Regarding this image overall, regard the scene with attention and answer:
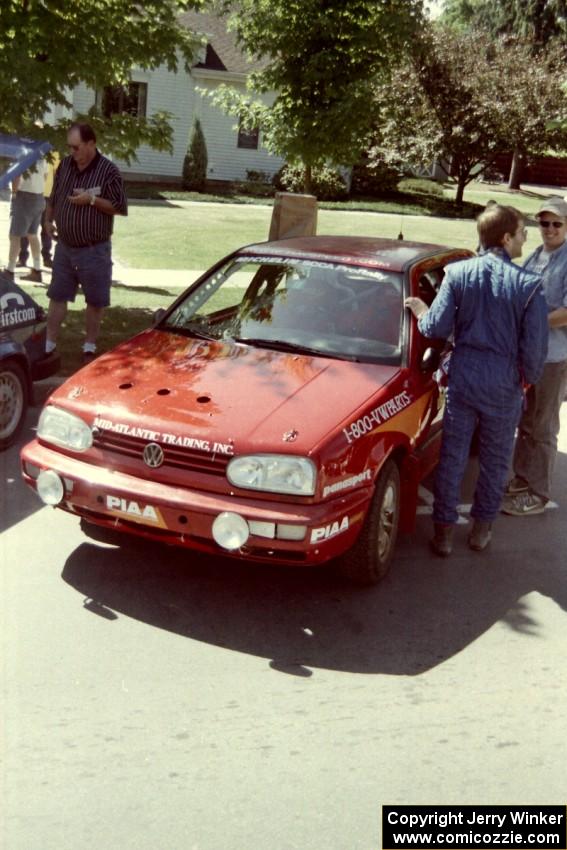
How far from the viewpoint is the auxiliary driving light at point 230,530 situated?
13.7 feet

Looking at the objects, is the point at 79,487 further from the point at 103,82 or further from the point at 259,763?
the point at 103,82

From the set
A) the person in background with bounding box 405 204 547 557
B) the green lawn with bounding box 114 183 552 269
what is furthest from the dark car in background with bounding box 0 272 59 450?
the green lawn with bounding box 114 183 552 269

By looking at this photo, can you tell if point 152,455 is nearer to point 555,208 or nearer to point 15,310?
point 15,310

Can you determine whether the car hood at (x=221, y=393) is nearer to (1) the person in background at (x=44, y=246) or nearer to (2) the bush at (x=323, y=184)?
(1) the person in background at (x=44, y=246)

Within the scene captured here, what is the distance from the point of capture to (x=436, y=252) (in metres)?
6.25

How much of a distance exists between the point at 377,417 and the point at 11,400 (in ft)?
8.99

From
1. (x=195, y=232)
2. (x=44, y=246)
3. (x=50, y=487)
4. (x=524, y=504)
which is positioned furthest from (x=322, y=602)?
(x=195, y=232)

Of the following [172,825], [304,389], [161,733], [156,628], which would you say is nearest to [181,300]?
[304,389]

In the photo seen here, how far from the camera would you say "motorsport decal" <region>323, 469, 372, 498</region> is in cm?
431

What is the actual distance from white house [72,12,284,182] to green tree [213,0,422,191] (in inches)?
810

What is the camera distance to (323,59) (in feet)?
33.5

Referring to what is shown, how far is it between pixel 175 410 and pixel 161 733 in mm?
1533

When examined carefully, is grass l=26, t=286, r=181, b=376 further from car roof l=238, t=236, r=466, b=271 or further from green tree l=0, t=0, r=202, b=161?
car roof l=238, t=236, r=466, b=271

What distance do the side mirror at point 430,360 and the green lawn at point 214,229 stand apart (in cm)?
899
